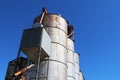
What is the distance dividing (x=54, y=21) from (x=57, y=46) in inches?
106

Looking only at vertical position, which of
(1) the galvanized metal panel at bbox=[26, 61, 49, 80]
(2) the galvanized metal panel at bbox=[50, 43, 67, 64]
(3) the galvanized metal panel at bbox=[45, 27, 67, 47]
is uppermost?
(3) the galvanized metal panel at bbox=[45, 27, 67, 47]

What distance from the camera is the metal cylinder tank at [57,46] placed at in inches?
581

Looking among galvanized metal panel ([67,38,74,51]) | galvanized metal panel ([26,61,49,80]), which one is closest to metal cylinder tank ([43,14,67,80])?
galvanized metal panel ([26,61,49,80])

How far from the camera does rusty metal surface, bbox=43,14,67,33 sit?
661 inches

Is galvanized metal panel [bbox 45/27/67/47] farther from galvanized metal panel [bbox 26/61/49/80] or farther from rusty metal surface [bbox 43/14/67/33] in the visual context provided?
galvanized metal panel [bbox 26/61/49/80]

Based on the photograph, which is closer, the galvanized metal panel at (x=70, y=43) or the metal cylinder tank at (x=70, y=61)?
the metal cylinder tank at (x=70, y=61)

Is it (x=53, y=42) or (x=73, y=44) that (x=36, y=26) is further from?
(x=73, y=44)

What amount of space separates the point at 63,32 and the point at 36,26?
325cm

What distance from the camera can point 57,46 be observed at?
1584 cm

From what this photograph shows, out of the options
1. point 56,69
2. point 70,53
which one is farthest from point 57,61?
point 70,53

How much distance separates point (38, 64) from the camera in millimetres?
13852

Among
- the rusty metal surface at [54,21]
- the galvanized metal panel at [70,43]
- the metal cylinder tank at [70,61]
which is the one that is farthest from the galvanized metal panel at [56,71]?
the galvanized metal panel at [70,43]

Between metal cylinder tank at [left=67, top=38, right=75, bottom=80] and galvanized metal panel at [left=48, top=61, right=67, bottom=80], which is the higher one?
metal cylinder tank at [left=67, top=38, right=75, bottom=80]

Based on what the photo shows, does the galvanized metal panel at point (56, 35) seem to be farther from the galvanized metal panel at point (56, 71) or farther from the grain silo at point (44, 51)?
the galvanized metal panel at point (56, 71)
